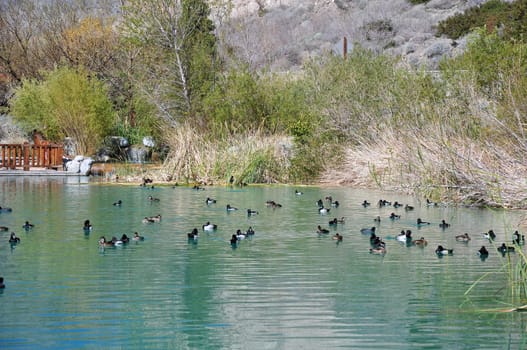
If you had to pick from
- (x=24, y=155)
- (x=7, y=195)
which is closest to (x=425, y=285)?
(x=7, y=195)

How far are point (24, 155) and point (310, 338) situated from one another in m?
26.7

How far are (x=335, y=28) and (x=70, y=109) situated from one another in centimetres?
4555

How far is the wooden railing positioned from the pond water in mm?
13712

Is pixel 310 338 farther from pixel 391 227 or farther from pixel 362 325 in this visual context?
pixel 391 227

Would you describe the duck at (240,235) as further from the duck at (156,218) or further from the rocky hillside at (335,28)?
the rocky hillside at (335,28)

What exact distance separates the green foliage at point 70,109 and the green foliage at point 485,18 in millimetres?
27809

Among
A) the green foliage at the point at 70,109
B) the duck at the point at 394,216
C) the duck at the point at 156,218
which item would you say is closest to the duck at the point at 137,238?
the duck at the point at 156,218

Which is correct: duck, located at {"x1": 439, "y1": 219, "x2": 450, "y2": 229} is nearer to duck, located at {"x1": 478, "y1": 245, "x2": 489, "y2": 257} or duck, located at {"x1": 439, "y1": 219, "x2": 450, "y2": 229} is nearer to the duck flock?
the duck flock

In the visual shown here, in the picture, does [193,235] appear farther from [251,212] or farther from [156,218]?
[251,212]

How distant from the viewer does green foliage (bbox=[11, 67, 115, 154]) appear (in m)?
37.5

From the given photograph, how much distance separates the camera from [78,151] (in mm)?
38281

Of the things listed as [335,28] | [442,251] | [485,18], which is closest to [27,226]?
[442,251]

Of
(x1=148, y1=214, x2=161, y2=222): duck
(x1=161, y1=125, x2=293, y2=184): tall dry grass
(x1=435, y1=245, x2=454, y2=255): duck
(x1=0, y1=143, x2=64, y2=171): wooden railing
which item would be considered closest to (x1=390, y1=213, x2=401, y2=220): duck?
(x1=435, y1=245, x2=454, y2=255): duck

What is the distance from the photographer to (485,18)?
63.8 metres
